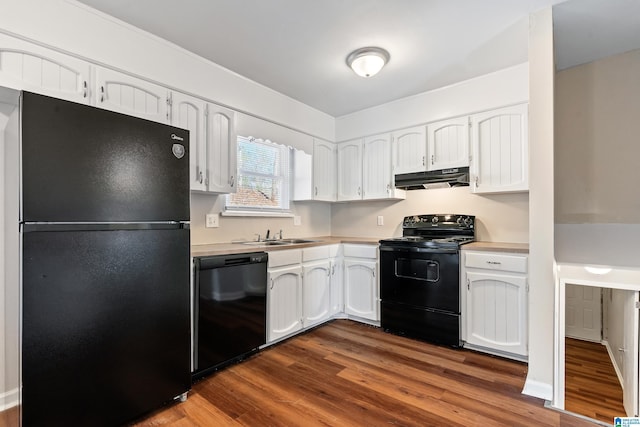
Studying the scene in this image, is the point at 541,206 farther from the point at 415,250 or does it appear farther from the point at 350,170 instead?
the point at 350,170

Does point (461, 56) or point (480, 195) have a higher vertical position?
point (461, 56)

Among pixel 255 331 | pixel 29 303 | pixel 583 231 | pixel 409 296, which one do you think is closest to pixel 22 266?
Result: pixel 29 303

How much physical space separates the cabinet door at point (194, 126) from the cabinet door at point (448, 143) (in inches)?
85.2

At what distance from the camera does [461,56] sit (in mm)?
2537

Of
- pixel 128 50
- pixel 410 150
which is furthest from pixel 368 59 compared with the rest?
pixel 128 50

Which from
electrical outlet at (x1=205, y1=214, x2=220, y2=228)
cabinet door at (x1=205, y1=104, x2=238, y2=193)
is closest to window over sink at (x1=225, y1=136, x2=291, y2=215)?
electrical outlet at (x1=205, y1=214, x2=220, y2=228)

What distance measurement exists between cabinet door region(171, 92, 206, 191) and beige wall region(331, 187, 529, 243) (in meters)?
2.11

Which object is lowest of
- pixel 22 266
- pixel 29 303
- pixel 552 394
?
pixel 552 394

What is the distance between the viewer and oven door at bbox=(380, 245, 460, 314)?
8.80 feet

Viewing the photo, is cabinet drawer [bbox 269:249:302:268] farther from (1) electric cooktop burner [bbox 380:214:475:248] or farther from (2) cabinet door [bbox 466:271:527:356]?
(2) cabinet door [bbox 466:271:527:356]

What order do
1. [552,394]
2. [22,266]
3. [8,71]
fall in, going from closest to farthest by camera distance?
[22,266]
[8,71]
[552,394]

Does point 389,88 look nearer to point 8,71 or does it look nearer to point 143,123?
point 143,123

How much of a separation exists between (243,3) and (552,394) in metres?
3.03

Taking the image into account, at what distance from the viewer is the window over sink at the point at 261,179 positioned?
318 centimetres
